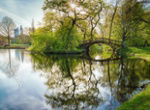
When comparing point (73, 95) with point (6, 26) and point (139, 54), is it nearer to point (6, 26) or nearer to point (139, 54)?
point (139, 54)

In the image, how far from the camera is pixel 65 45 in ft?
112

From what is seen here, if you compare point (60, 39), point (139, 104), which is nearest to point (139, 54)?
point (60, 39)

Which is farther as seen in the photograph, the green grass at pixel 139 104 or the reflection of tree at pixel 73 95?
the reflection of tree at pixel 73 95

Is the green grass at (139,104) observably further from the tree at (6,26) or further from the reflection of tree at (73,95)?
the tree at (6,26)

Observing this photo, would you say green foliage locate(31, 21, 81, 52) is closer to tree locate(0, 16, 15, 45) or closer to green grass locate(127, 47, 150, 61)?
green grass locate(127, 47, 150, 61)

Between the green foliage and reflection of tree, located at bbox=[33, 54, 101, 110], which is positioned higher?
the green foliage

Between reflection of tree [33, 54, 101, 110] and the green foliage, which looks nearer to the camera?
reflection of tree [33, 54, 101, 110]

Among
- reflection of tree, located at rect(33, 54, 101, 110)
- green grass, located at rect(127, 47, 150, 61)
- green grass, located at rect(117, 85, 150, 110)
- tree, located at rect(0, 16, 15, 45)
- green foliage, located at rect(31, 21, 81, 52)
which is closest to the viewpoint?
green grass, located at rect(117, 85, 150, 110)

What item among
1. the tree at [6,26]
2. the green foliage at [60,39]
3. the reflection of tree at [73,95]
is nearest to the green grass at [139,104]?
the reflection of tree at [73,95]

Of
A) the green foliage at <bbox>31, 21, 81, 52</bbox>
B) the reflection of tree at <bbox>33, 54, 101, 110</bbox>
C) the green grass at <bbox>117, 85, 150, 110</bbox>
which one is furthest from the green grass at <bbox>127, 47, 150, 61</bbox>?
the green grass at <bbox>117, 85, 150, 110</bbox>

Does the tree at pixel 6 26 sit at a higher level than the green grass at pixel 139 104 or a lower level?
higher

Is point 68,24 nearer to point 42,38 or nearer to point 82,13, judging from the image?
point 82,13

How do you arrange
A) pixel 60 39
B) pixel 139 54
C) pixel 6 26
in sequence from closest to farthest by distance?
pixel 139 54 → pixel 60 39 → pixel 6 26

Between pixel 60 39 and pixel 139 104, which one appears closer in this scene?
pixel 139 104
